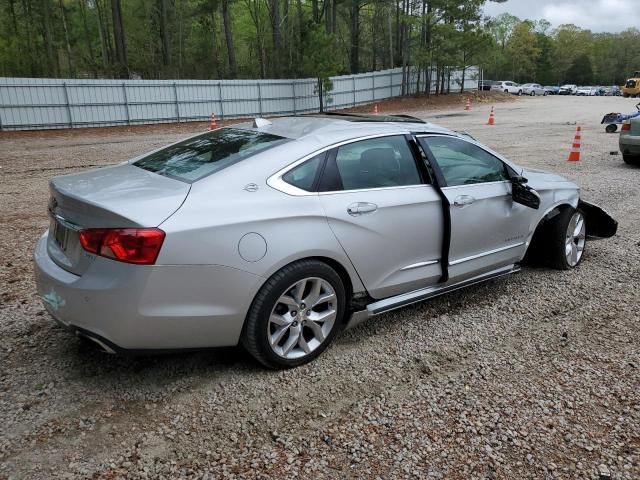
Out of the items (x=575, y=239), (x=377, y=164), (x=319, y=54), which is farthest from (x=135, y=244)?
(x=319, y=54)

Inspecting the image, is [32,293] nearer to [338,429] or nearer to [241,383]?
[241,383]

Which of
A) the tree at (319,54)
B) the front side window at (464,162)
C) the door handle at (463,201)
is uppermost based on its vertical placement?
the tree at (319,54)

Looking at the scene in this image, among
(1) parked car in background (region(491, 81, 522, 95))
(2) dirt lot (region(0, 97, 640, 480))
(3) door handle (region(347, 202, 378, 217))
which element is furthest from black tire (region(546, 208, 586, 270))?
(1) parked car in background (region(491, 81, 522, 95))

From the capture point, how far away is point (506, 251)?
451cm

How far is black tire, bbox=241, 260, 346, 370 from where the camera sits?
3.05 meters

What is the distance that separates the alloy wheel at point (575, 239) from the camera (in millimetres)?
5107

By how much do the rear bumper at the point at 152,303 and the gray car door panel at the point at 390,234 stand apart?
28.6 inches

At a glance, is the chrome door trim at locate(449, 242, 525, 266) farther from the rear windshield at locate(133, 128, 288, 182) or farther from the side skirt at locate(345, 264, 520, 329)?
the rear windshield at locate(133, 128, 288, 182)

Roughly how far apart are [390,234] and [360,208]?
1.02 ft

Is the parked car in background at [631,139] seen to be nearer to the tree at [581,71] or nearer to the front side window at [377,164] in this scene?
the front side window at [377,164]

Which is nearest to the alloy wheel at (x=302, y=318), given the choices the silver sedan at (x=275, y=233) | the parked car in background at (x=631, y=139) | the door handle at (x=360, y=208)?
the silver sedan at (x=275, y=233)

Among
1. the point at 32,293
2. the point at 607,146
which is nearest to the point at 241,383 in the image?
the point at 32,293

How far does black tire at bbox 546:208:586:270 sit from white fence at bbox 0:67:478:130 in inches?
877

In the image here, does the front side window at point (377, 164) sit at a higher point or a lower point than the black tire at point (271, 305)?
higher
